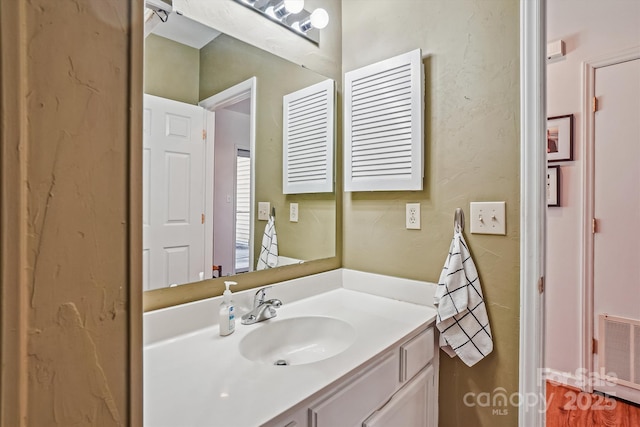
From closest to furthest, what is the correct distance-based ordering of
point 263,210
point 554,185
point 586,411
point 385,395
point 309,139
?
point 385,395, point 263,210, point 309,139, point 586,411, point 554,185

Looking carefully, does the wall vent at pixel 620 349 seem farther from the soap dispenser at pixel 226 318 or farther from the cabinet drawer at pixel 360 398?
the soap dispenser at pixel 226 318

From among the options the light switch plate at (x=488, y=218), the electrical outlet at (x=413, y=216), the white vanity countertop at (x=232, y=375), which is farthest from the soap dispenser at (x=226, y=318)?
the light switch plate at (x=488, y=218)

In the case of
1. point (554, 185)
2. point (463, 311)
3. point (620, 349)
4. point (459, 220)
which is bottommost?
point (620, 349)

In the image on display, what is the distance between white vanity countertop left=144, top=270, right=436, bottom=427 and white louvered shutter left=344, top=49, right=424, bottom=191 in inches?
23.6

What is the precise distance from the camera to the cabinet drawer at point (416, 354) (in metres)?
1.11

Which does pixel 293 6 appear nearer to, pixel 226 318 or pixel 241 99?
pixel 241 99

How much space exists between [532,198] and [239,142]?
111 cm

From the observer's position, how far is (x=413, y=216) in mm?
1437

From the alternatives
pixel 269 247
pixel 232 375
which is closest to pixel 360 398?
pixel 232 375

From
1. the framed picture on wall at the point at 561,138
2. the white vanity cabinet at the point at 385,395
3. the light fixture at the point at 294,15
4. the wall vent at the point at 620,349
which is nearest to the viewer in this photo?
the white vanity cabinet at the point at 385,395

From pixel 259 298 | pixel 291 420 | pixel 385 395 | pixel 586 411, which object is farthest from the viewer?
pixel 586 411

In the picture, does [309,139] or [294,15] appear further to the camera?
[309,139]

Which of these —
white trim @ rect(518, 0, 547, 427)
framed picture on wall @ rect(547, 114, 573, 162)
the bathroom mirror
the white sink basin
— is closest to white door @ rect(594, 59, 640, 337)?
framed picture on wall @ rect(547, 114, 573, 162)

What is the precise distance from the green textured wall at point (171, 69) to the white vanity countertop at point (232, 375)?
79 centimetres
